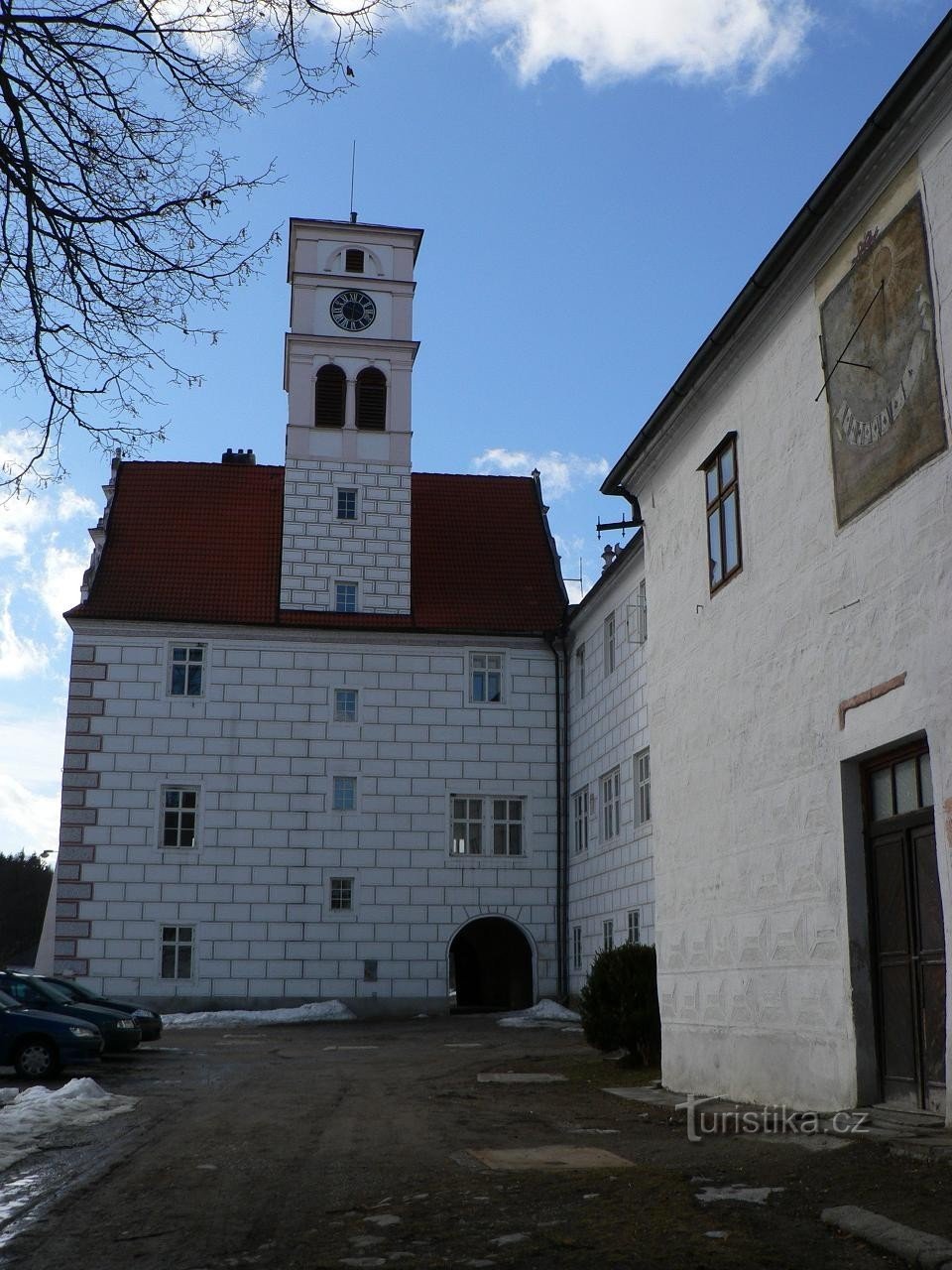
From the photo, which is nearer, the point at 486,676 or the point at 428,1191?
the point at 428,1191

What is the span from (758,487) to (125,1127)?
8.97 metres

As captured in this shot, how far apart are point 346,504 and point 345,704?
581cm

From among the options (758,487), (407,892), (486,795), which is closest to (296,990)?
(407,892)

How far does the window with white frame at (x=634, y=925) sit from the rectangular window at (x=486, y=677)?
871 cm

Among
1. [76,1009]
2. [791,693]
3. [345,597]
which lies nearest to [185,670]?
[345,597]

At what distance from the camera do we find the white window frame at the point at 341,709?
35.0m

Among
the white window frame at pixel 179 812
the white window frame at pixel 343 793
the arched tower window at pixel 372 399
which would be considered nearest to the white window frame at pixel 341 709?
the white window frame at pixel 343 793

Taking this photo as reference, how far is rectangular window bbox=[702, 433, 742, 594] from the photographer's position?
14531 mm

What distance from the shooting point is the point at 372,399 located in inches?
1501

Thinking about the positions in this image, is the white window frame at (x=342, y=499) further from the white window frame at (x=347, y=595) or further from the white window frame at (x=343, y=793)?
the white window frame at (x=343, y=793)

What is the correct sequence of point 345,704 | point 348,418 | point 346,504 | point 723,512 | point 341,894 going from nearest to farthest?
point 723,512 → point 341,894 → point 345,704 → point 346,504 → point 348,418

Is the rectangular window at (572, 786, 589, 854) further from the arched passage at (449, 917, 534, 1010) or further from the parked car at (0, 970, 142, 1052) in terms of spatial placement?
the parked car at (0, 970, 142, 1052)

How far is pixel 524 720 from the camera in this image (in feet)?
117

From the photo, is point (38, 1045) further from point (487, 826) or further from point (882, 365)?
point (487, 826)
